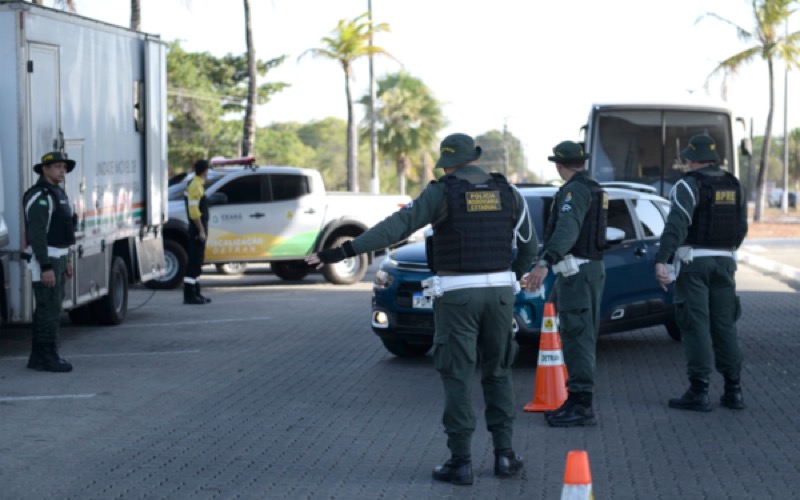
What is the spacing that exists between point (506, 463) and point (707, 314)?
2.88 metres

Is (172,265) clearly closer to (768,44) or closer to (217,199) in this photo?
(217,199)

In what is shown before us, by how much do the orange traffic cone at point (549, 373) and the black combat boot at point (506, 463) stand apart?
2140mm

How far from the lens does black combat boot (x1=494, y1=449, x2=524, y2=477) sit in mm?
7164

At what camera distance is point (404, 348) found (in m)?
12.1

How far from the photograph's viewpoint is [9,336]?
14305 mm

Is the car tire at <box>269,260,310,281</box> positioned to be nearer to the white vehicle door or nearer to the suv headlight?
the white vehicle door

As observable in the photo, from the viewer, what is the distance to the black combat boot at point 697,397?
936cm

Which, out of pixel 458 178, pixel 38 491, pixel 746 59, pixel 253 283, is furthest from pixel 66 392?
pixel 746 59

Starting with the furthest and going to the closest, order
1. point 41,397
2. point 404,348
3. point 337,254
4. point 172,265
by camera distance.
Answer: point 172,265 < point 404,348 < point 41,397 < point 337,254

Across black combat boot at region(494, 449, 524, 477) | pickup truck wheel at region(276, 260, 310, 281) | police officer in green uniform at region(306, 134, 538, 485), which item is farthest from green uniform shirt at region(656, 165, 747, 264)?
pickup truck wheel at region(276, 260, 310, 281)

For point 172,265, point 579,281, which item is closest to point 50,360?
point 579,281

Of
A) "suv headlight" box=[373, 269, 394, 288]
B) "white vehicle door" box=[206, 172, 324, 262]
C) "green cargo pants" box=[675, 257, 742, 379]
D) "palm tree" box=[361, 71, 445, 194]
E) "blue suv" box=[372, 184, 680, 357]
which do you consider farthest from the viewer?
"palm tree" box=[361, 71, 445, 194]

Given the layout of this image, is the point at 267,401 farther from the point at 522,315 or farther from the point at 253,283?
the point at 253,283

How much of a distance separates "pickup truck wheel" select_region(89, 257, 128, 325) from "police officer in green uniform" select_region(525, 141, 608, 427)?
7325 mm
